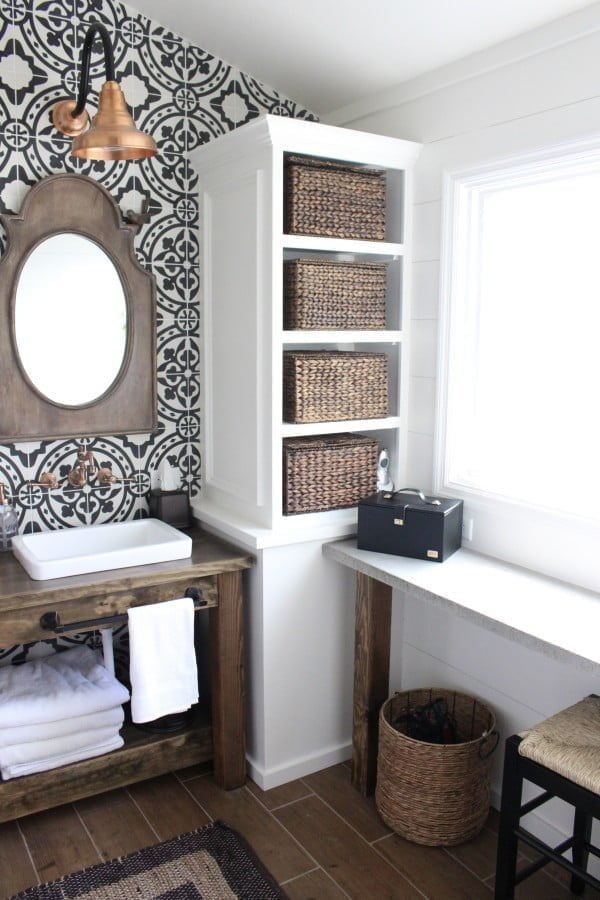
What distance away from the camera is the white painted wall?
91.0 inches

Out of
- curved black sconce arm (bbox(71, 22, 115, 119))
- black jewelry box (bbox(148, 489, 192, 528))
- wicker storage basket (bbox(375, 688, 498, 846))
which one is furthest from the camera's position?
black jewelry box (bbox(148, 489, 192, 528))

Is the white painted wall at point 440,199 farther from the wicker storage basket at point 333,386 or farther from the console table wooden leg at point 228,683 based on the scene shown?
the console table wooden leg at point 228,683

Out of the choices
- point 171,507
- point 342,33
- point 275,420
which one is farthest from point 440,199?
point 171,507

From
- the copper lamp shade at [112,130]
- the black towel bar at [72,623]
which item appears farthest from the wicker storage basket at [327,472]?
the copper lamp shade at [112,130]

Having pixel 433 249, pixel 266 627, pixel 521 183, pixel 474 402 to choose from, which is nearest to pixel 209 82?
pixel 433 249

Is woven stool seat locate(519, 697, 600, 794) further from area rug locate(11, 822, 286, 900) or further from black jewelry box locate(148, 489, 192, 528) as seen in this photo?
black jewelry box locate(148, 489, 192, 528)

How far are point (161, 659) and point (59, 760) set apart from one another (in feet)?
1.55

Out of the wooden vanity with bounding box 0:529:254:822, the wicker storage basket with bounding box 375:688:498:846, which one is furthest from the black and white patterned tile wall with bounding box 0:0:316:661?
the wicker storage basket with bounding box 375:688:498:846

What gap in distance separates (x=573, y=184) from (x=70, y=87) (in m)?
1.70

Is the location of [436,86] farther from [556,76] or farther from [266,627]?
[266,627]

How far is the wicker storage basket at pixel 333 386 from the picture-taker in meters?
2.76

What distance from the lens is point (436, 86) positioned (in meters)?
2.72

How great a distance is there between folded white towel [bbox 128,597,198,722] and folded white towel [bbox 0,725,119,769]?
7.7 inches

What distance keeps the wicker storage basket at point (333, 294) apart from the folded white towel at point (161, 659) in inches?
41.1
